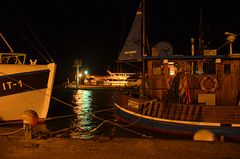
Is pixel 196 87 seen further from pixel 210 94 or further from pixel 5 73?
pixel 5 73

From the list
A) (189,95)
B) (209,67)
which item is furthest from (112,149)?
(209,67)

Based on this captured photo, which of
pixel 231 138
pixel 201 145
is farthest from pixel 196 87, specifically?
pixel 201 145

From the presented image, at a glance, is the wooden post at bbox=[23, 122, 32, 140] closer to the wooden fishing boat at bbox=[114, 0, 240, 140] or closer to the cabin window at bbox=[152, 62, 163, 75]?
the wooden fishing boat at bbox=[114, 0, 240, 140]

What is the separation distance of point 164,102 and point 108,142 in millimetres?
5812

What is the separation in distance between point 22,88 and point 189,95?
24.6ft

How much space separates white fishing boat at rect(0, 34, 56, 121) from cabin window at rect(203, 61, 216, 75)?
23.2ft

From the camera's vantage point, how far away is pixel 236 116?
12.8m

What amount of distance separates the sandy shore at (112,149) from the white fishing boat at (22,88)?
5743 millimetres

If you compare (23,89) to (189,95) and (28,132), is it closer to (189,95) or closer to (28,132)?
(28,132)

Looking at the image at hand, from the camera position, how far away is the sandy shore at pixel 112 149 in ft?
24.2

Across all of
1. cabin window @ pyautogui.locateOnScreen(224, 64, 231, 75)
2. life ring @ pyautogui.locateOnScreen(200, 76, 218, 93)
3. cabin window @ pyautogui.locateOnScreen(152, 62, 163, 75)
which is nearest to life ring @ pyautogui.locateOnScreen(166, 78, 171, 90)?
cabin window @ pyautogui.locateOnScreen(152, 62, 163, 75)

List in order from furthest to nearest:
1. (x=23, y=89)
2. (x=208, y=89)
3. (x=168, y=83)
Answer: (x=168, y=83)
(x=23, y=89)
(x=208, y=89)

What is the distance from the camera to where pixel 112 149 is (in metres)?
7.89

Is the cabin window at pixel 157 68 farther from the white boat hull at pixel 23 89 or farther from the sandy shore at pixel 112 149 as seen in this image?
the sandy shore at pixel 112 149
